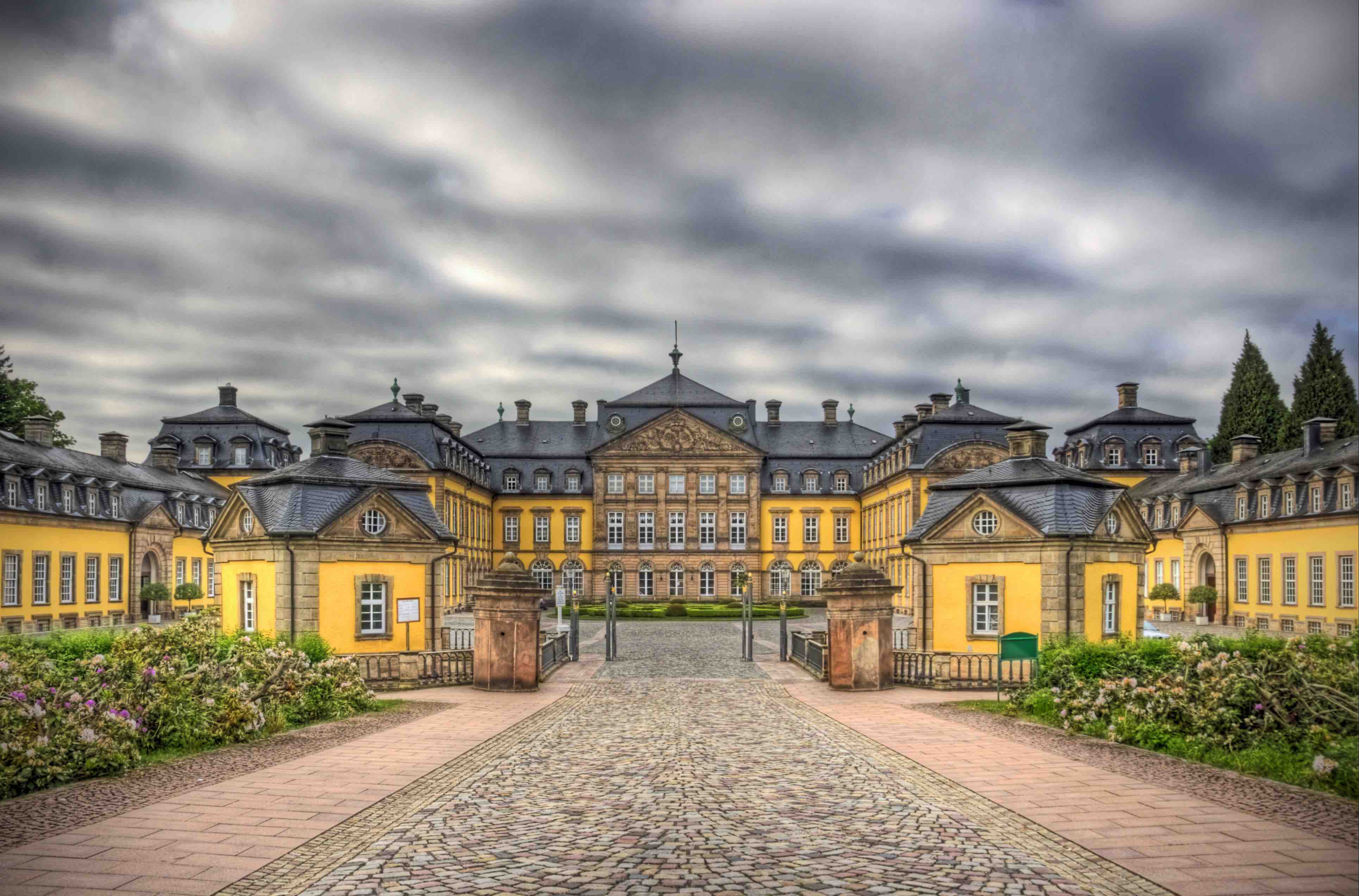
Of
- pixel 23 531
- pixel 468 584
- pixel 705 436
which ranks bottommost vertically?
pixel 468 584

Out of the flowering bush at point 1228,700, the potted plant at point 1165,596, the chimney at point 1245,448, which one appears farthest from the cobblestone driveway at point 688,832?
the chimney at point 1245,448

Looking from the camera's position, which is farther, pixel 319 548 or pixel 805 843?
pixel 319 548

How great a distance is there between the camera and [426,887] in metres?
6.86

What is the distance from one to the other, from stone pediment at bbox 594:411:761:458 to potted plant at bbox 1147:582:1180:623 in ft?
78.0

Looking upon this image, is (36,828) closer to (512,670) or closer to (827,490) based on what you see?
(512,670)

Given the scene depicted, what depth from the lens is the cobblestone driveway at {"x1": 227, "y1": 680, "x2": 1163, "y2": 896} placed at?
6.97 metres

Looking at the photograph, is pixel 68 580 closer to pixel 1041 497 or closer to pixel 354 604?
pixel 354 604

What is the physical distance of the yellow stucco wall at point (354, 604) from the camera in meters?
21.2

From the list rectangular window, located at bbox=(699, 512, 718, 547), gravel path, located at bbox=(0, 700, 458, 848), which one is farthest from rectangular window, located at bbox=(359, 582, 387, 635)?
rectangular window, located at bbox=(699, 512, 718, 547)

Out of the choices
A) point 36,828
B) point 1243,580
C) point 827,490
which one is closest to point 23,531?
point 36,828

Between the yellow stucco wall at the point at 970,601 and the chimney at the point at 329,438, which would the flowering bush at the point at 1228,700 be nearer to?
the yellow stucco wall at the point at 970,601

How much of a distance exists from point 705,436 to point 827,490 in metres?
8.25

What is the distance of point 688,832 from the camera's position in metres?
8.33

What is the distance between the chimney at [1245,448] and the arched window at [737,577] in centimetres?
2675
